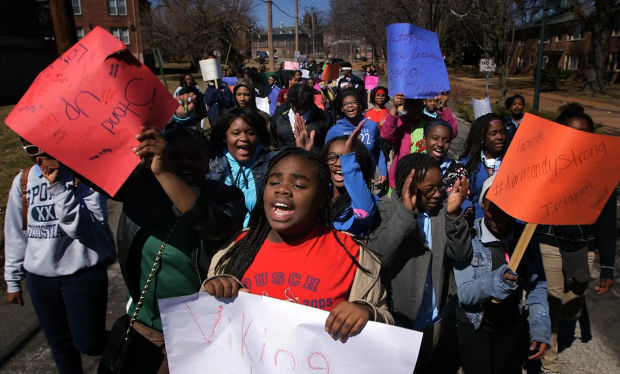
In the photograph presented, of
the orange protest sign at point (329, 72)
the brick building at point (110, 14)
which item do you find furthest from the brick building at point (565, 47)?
the brick building at point (110, 14)

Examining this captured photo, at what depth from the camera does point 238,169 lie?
298cm

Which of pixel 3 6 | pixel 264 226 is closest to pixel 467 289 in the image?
pixel 264 226

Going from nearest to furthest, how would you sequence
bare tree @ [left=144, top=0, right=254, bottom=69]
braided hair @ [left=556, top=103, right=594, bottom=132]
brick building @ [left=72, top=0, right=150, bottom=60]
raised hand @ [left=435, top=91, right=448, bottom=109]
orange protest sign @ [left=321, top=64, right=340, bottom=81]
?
braided hair @ [left=556, top=103, right=594, bottom=132]
raised hand @ [left=435, top=91, right=448, bottom=109]
orange protest sign @ [left=321, top=64, right=340, bottom=81]
bare tree @ [left=144, top=0, right=254, bottom=69]
brick building @ [left=72, top=0, right=150, bottom=60]

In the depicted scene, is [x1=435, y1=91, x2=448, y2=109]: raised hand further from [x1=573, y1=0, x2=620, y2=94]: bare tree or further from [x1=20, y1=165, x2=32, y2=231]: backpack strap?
[x1=573, y1=0, x2=620, y2=94]: bare tree

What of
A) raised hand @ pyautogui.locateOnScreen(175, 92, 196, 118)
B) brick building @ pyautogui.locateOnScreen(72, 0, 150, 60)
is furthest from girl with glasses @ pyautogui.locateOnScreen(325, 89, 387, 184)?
brick building @ pyautogui.locateOnScreen(72, 0, 150, 60)

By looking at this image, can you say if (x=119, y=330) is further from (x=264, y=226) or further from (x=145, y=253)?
(x=264, y=226)

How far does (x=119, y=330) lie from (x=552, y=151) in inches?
82.5

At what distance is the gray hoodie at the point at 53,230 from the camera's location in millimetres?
2434

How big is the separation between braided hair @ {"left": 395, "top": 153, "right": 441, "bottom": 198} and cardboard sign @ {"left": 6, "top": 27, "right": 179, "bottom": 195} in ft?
4.46

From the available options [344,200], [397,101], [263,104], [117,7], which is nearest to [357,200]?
[344,200]

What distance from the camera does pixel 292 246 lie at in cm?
181

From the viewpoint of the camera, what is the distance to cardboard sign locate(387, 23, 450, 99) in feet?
13.9

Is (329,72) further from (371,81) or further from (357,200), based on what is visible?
(357,200)

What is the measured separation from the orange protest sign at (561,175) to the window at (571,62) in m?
45.9
